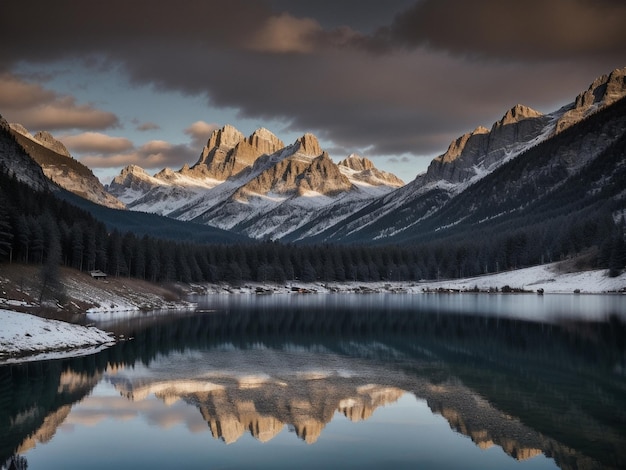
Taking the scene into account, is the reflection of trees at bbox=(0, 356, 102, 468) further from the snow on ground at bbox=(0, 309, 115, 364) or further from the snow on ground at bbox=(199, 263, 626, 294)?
the snow on ground at bbox=(199, 263, 626, 294)

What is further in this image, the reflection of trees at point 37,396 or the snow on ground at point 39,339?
the snow on ground at point 39,339

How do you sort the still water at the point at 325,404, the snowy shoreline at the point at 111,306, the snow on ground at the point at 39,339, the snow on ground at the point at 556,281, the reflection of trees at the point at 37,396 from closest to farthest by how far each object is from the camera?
the still water at the point at 325,404 → the reflection of trees at the point at 37,396 → the snow on ground at the point at 39,339 → the snowy shoreline at the point at 111,306 → the snow on ground at the point at 556,281

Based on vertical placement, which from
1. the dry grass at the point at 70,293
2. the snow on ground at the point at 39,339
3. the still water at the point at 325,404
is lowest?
the still water at the point at 325,404

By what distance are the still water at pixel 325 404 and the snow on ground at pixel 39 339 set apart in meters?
2.74

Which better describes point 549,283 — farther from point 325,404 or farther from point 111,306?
point 325,404

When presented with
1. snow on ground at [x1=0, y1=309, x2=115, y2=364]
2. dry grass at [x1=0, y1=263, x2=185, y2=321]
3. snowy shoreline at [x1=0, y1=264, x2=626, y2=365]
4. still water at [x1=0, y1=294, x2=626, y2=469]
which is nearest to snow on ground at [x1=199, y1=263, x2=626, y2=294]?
snowy shoreline at [x1=0, y1=264, x2=626, y2=365]

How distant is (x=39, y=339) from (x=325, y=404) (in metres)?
31.0

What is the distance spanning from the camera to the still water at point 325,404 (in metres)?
25.7

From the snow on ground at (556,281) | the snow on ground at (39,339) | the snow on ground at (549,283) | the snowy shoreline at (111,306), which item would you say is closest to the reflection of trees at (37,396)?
the snow on ground at (39,339)

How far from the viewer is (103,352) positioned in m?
54.7

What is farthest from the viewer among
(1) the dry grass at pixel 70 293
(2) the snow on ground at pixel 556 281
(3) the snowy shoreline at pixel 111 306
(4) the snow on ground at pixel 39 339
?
(2) the snow on ground at pixel 556 281

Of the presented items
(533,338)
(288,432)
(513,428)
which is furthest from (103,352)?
(533,338)

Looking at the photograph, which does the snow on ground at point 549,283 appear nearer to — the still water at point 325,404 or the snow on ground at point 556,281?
the snow on ground at point 556,281

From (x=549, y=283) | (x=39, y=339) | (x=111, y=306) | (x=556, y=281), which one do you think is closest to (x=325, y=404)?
(x=39, y=339)
